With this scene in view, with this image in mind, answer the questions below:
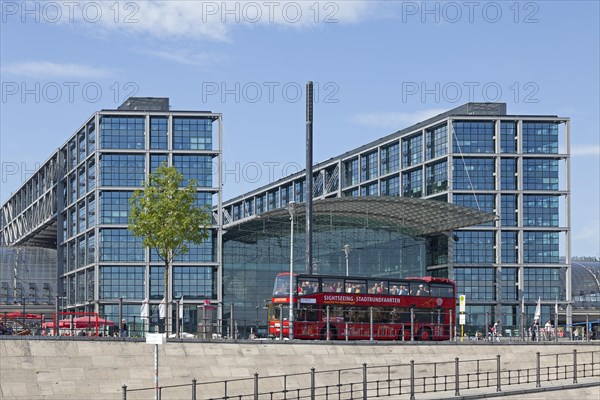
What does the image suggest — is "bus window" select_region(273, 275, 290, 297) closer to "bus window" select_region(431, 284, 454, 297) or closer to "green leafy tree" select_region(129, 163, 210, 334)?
"green leafy tree" select_region(129, 163, 210, 334)

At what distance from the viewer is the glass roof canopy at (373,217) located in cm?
9350

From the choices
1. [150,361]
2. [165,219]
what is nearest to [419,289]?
[165,219]

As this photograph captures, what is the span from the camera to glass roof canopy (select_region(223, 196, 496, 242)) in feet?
307

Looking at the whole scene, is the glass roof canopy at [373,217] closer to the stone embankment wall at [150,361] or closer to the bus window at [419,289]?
the bus window at [419,289]

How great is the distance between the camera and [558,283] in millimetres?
112500

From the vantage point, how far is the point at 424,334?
5906 centimetres

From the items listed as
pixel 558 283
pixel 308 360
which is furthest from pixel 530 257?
pixel 308 360

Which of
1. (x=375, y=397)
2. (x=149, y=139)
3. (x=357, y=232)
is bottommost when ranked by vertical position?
(x=375, y=397)

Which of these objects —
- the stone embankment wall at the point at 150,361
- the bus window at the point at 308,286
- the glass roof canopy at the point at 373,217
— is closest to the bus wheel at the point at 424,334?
the bus window at the point at 308,286

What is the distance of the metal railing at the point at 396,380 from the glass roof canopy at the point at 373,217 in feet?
133

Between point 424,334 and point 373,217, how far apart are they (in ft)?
143

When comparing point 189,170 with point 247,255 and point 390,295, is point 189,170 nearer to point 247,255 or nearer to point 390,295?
point 247,255

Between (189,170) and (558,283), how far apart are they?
1603 inches

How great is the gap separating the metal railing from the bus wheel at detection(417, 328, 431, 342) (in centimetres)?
808
